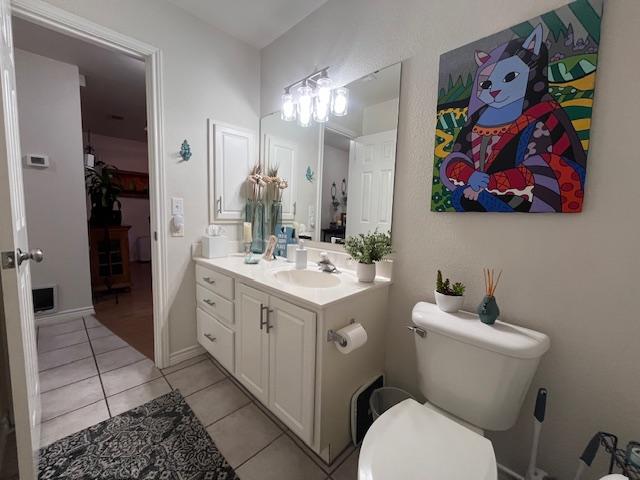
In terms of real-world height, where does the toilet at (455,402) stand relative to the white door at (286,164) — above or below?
below

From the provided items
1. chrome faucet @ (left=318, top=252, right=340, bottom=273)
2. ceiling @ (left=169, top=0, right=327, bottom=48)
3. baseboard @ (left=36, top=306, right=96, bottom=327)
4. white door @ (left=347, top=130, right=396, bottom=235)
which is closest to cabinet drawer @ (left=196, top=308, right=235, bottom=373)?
chrome faucet @ (left=318, top=252, right=340, bottom=273)

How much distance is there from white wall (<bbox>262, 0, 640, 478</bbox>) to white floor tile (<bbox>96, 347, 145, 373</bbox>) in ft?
6.10

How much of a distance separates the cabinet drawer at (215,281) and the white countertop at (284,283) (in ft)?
0.12

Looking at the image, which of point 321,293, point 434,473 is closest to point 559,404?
point 434,473

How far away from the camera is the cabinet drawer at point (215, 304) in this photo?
162 cm

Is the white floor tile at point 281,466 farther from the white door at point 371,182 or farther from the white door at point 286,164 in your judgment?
the white door at point 286,164

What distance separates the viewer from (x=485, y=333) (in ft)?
3.14

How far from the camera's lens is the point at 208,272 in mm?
1808

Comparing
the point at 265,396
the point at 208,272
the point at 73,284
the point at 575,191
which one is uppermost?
the point at 575,191

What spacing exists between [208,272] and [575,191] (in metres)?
1.91

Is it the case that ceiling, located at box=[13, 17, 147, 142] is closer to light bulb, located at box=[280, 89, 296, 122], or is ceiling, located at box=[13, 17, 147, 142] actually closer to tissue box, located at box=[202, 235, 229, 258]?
light bulb, located at box=[280, 89, 296, 122]

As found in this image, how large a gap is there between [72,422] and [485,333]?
2052 millimetres

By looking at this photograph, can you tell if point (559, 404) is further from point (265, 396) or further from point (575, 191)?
point (265, 396)

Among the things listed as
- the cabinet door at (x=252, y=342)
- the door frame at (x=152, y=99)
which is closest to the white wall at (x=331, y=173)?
the cabinet door at (x=252, y=342)
